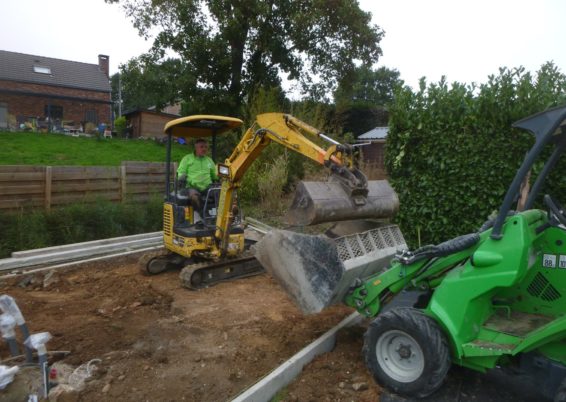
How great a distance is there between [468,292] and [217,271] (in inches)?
172

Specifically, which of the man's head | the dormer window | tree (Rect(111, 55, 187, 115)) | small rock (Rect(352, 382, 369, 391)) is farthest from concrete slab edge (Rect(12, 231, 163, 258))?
the dormer window

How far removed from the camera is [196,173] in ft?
24.1

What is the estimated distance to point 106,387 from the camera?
12.3 ft

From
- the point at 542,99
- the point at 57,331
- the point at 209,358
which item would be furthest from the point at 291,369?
the point at 542,99

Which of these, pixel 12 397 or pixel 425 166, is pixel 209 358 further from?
pixel 425 166

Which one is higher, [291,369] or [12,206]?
[12,206]

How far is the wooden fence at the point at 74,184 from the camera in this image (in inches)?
327

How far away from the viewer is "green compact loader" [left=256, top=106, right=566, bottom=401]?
3.36 meters

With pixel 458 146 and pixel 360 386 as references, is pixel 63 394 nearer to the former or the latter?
pixel 360 386

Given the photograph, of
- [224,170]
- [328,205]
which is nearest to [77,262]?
[224,170]

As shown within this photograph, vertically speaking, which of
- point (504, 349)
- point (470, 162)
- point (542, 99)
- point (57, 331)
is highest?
point (542, 99)

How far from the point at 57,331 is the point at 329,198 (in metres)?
3.32

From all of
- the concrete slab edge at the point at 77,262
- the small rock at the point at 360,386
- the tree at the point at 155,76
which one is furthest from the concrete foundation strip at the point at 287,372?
the tree at the point at 155,76

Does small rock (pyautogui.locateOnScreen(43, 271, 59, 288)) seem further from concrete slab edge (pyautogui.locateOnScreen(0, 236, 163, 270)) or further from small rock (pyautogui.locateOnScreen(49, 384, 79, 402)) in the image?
small rock (pyautogui.locateOnScreen(49, 384, 79, 402))
